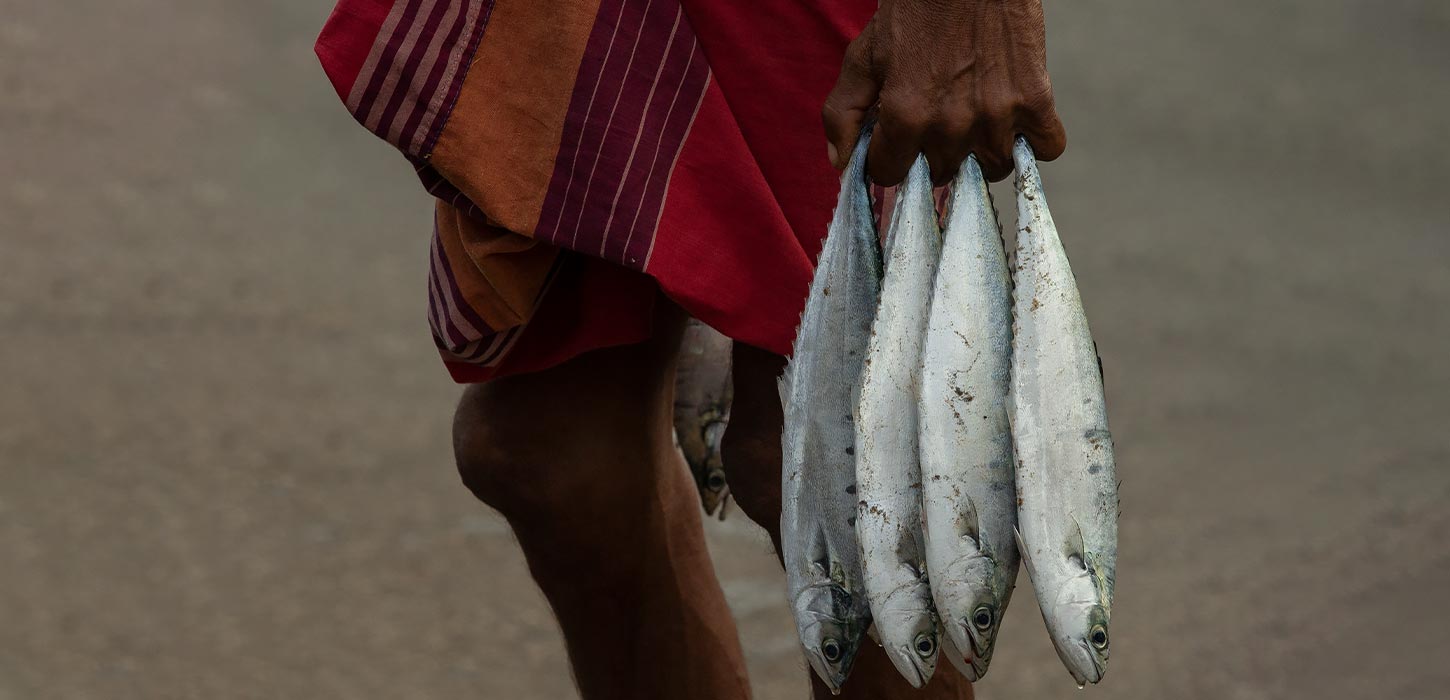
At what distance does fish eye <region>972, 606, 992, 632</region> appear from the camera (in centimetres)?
129

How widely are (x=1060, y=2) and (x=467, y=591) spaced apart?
3445 mm

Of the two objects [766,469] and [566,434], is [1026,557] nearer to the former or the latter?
[766,469]

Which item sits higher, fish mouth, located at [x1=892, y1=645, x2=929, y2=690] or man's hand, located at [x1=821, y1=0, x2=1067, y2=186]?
man's hand, located at [x1=821, y1=0, x2=1067, y2=186]

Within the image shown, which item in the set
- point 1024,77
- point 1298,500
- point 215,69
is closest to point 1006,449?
point 1024,77

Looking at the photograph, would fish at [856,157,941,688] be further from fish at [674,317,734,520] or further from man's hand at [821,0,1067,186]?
fish at [674,317,734,520]

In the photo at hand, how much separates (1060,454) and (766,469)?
0.43m

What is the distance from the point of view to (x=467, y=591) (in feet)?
9.61

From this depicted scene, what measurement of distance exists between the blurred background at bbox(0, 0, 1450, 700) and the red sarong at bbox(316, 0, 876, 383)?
122cm

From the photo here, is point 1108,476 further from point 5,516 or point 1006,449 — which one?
point 5,516

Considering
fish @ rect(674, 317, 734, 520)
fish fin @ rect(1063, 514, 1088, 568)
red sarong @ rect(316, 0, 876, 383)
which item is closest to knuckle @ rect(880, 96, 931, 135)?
red sarong @ rect(316, 0, 876, 383)

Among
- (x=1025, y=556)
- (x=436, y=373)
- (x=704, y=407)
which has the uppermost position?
(x=1025, y=556)

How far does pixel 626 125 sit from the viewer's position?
1603 millimetres

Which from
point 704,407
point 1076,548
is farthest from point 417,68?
point 704,407

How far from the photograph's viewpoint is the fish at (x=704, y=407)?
2.29 metres
